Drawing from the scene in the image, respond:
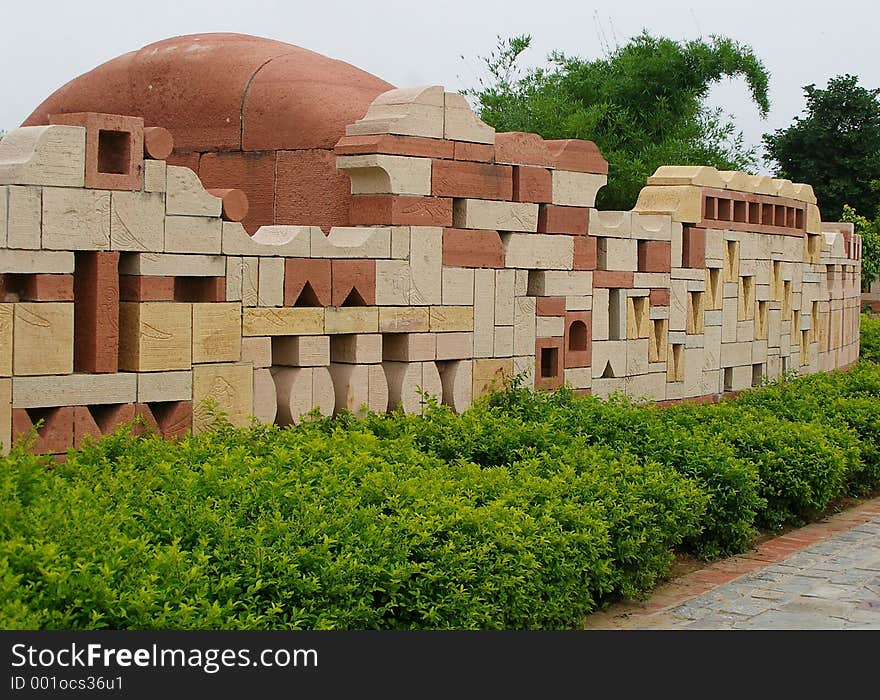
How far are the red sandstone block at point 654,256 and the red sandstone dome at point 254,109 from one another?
2.32 metres

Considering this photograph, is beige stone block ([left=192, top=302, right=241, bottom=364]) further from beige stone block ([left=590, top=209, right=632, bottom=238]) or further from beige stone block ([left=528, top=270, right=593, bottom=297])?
beige stone block ([left=590, top=209, right=632, bottom=238])

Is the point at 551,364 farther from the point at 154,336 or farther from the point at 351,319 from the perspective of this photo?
the point at 154,336

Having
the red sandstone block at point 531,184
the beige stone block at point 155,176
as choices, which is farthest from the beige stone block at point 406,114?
the beige stone block at point 155,176

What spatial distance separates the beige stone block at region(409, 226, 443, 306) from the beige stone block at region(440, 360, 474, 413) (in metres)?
0.44

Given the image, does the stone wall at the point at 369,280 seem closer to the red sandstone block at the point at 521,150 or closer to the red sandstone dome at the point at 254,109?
the red sandstone block at the point at 521,150

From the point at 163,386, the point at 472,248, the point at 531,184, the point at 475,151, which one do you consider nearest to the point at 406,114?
the point at 475,151

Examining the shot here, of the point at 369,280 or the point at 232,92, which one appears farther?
the point at 232,92

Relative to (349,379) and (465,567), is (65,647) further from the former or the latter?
(349,379)

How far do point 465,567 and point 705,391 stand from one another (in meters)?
5.61

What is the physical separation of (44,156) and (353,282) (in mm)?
1918

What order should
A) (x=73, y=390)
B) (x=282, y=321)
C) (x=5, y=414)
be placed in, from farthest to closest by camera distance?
(x=282, y=321)
(x=73, y=390)
(x=5, y=414)

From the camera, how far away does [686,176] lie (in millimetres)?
9523

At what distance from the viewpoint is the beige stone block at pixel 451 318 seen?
288 inches

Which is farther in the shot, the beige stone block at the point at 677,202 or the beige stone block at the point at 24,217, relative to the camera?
the beige stone block at the point at 677,202
